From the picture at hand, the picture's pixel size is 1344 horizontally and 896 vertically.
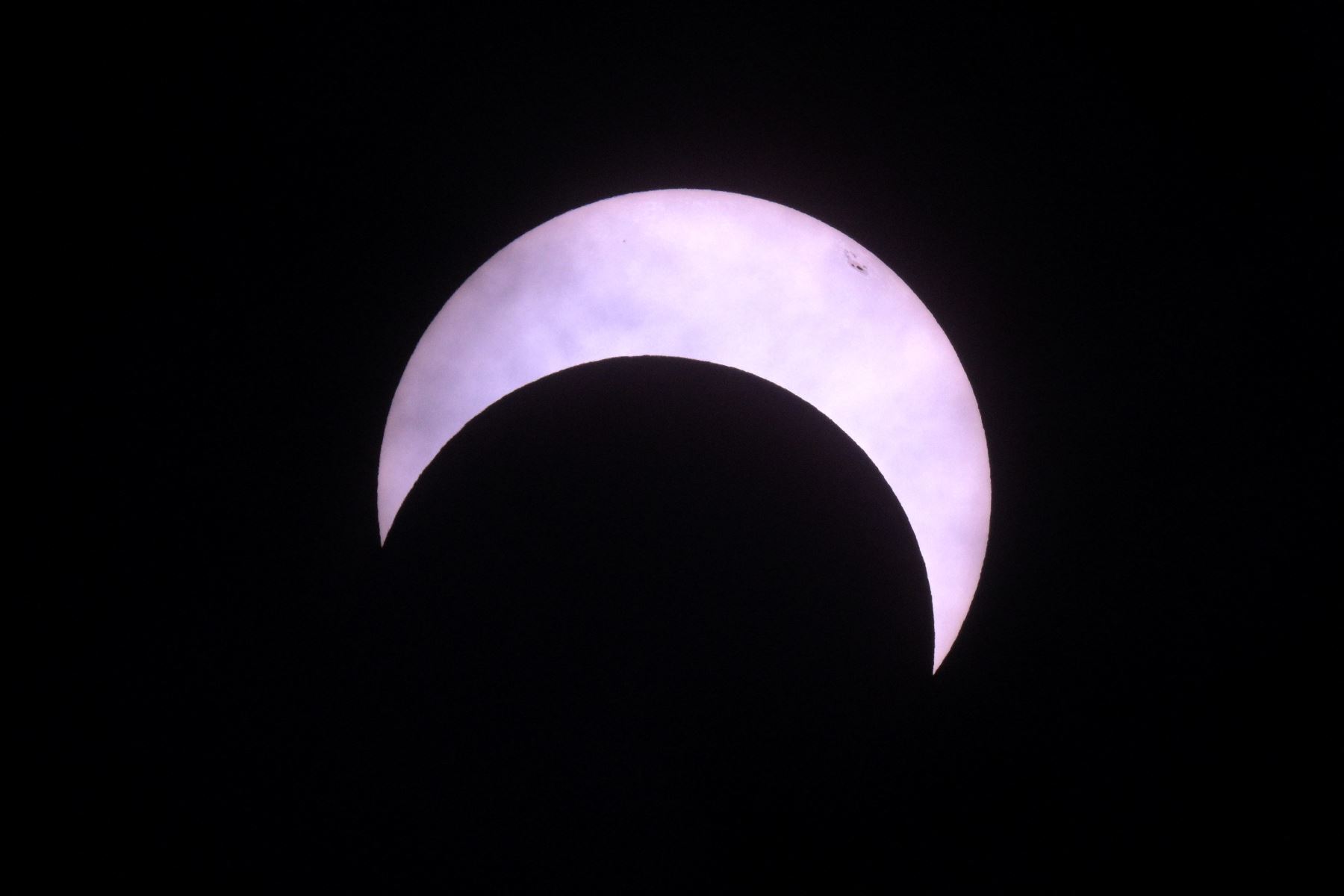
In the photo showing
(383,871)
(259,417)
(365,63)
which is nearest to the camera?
(383,871)

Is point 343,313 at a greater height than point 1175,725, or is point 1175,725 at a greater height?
point 343,313

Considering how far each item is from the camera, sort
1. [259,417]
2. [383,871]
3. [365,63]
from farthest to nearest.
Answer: [259,417] < [365,63] < [383,871]

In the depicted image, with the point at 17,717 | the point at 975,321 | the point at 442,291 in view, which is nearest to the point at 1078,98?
the point at 975,321

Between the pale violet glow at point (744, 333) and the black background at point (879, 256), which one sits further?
the black background at point (879, 256)

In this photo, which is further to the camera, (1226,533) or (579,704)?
(1226,533)

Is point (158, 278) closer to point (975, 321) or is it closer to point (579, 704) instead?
point (579, 704)
